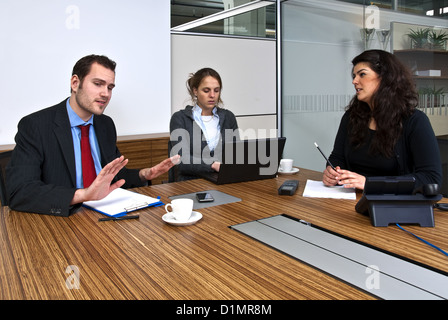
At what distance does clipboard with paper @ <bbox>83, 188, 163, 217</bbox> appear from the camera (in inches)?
68.5

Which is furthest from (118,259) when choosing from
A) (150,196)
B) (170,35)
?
(170,35)

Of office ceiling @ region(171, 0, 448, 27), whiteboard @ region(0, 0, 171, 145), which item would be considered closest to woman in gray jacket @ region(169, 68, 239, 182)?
whiteboard @ region(0, 0, 171, 145)

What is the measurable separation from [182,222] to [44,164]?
0.94 metres

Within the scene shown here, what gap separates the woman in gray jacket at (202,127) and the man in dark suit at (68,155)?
533 millimetres

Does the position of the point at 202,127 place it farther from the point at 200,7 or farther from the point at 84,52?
the point at 200,7

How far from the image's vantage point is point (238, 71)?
17.3 feet

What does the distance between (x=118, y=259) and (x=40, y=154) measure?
3.40 feet

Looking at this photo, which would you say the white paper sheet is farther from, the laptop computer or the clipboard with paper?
the clipboard with paper

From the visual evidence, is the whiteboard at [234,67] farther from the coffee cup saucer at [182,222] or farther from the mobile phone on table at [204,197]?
the coffee cup saucer at [182,222]

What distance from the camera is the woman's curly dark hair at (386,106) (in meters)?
2.25

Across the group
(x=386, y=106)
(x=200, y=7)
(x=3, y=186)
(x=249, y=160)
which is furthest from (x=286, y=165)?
(x=200, y=7)

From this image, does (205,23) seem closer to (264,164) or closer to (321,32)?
(321,32)
